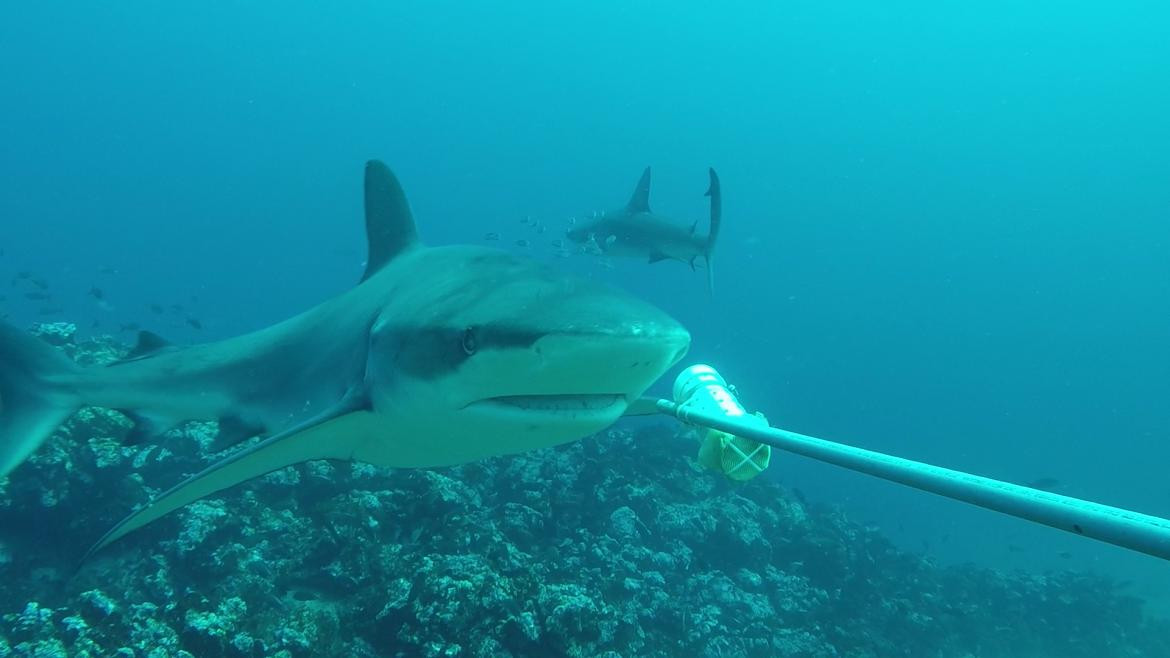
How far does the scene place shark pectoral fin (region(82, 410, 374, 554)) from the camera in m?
3.02

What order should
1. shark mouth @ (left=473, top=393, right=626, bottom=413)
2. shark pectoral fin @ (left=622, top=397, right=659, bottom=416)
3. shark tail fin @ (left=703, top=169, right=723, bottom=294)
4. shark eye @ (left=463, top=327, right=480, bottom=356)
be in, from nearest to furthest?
shark eye @ (left=463, top=327, right=480, bottom=356) < shark mouth @ (left=473, top=393, right=626, bottom=413) < shark pectoral fin @ (left=622, top=397, right=659, bottom=416) < shark tail fin @ (left=703, top=169, right=723, bottom=294)

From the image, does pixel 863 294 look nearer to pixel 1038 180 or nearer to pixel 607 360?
pixel 1038 180

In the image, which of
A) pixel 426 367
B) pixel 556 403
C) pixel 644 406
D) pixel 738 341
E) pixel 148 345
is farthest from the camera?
pixel 738 341

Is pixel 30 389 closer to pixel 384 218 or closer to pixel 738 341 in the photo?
pixel 384 218

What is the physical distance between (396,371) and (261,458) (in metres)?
0.92

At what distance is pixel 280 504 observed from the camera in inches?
283

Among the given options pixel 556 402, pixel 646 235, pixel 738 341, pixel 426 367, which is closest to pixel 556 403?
pixel 556 402

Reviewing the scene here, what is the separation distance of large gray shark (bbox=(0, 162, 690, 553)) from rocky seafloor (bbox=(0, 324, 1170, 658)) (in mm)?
1274

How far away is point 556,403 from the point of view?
2.58m

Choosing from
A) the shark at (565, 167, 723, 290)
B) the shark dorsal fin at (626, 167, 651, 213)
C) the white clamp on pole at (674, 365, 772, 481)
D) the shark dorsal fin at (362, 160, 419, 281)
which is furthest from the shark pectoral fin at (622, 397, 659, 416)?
the shark dorsal fin at (626, 167, 651, 213)

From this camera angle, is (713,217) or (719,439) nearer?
(719,439)

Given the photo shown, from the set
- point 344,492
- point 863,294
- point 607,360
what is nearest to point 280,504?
point 344,492

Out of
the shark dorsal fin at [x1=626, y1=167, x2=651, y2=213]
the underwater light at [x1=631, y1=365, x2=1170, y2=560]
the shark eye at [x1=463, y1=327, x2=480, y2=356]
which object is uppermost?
the underwater light at [x1=631, y1=365, x2=1170, y2=560]

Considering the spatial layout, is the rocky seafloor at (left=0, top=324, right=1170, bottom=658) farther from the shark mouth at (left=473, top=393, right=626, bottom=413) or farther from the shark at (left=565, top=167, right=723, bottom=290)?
the shark at (left=565, top=167, right=723, bottom=290)
